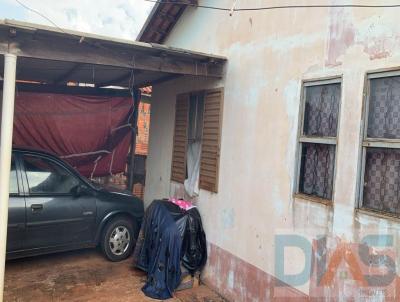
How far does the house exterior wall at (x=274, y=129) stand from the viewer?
3287mm

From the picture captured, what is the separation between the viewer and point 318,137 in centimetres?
374

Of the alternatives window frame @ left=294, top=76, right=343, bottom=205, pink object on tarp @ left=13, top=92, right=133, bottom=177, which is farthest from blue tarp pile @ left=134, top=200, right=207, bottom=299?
pink object on tarp @ left=13, top=92, right=133, bottom=177

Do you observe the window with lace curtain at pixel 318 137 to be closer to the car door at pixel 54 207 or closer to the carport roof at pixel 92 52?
the carport roof at pixel 92 52

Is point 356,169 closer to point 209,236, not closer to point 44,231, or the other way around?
point 209,236

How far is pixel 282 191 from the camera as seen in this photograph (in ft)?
13.4

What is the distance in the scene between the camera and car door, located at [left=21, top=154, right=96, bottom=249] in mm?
5336

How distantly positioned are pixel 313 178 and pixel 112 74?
15.0 feet

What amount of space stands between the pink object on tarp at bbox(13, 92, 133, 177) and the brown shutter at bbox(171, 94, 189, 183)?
2982 millimetres

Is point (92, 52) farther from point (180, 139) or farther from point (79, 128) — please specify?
point (79, 128)

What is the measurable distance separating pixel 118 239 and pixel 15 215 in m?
1.75

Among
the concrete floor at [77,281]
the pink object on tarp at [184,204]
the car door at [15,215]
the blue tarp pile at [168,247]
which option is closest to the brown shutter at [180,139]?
the pink object on tarp at [184,204]

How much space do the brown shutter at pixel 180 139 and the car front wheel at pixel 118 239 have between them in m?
1.18

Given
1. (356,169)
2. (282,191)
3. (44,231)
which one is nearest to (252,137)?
(282,191)

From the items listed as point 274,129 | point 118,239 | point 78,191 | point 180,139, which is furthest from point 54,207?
point 274,129
